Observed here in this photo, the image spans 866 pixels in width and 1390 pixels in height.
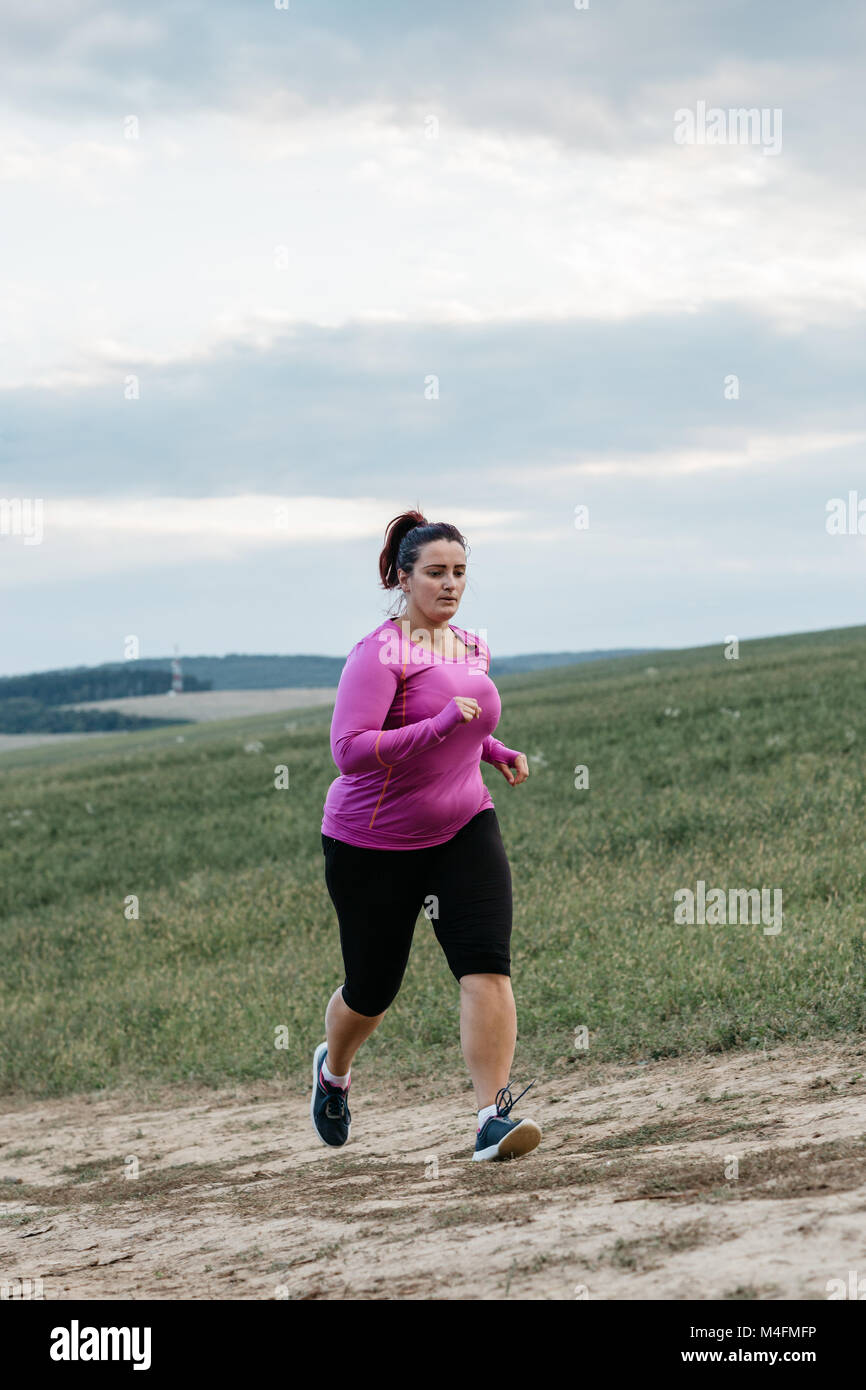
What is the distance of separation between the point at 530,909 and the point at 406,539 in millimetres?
7070

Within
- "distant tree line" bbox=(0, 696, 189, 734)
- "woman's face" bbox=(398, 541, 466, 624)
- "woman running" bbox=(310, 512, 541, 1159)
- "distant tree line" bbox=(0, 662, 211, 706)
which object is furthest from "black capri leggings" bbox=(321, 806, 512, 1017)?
"distant tree line" bbox=(0, 662, 211, 706)

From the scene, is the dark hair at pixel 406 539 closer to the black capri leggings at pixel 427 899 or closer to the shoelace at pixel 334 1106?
the black capri leggings at pixel 427 899

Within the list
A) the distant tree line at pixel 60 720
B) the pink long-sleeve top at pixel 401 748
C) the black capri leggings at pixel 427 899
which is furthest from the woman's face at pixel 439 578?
the distant tree line at pixel 60 720

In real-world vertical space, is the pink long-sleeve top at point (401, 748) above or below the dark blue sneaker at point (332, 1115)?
above

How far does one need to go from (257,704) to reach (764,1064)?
80.3 meters

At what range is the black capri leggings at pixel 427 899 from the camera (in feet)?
17.9

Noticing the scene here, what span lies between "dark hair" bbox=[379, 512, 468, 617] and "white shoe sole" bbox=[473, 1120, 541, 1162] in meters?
2.42

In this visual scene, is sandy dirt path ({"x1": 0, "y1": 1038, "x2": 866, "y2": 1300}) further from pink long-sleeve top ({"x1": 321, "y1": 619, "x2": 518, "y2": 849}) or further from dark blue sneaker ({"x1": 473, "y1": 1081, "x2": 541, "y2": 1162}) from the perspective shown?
pink long-sleeve top ({"x1": 321, "y1": 619, "x2": 518, "y2": 849})

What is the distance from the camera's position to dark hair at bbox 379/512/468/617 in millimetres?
5516

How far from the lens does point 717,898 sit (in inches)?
435

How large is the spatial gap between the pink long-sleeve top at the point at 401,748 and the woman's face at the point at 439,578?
19 centimetres
